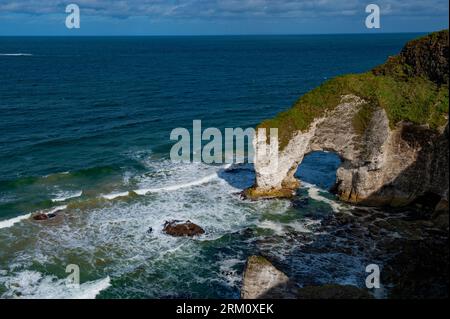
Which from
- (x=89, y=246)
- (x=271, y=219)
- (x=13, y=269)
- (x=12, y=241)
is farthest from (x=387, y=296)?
(x=12, y=241)

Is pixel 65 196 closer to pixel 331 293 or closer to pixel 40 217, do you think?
pixel 40 217

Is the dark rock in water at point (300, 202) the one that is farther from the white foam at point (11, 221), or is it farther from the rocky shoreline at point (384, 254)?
the white foam at point (11, 221)

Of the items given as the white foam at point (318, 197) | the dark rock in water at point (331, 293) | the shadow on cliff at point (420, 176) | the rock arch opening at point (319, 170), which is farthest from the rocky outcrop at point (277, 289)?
the rock arch opening at point (319, 170)

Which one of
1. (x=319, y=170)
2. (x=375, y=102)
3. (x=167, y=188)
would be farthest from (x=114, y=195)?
(x=375, y=102)
